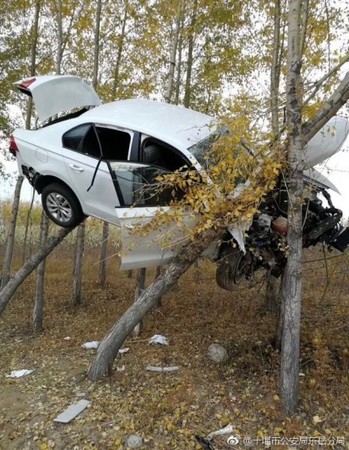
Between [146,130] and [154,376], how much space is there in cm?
377

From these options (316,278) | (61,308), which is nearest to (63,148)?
(61,308)

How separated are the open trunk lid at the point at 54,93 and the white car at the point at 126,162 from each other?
0.05 feet

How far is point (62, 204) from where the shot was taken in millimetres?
5711

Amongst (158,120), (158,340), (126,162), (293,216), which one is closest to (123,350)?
(158,340)

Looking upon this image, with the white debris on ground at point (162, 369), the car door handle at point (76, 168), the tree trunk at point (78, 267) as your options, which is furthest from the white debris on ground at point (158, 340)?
the tree trunk at point (78, 267)

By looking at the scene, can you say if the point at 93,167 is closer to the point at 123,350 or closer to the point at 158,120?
the point at 158,120

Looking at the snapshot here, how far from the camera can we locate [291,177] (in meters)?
4.55

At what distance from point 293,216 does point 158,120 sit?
235cm

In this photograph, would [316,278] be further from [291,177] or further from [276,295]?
[291,177]

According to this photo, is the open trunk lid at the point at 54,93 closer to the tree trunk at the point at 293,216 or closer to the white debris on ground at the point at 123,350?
the tree trunk at the point at 293,216

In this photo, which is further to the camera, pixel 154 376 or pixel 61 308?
pixel 61 308

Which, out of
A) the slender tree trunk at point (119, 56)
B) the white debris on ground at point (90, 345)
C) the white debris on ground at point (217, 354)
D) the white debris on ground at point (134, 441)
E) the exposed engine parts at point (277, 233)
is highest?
the slender tree trunk at point (119, 56)

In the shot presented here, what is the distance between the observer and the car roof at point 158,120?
4.85 metres

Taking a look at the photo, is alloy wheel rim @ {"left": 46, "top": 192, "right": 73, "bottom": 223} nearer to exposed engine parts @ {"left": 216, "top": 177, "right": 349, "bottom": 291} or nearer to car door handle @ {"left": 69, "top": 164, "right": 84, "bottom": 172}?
car door handle @ {"left": 69, "top": 164, "right": 84, "bottom": 172}
